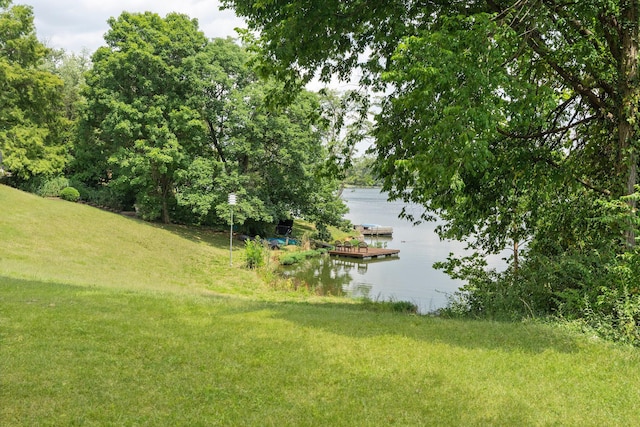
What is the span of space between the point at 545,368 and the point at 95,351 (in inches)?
219

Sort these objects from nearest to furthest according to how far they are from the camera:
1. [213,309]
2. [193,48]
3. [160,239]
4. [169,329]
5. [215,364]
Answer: [215,364]
[169,329]
[213,309]
[160,239]
[193,48]

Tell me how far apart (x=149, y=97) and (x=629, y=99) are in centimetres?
2744

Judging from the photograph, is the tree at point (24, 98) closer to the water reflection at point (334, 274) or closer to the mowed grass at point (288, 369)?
the water reflection at point (334, 274)

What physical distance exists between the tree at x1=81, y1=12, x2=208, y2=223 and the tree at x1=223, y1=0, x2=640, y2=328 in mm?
19896

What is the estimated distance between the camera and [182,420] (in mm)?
3959

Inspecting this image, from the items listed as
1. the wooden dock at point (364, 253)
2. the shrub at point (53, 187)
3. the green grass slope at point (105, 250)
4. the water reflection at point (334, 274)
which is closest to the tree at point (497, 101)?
the green grass slope at point (105, 250)

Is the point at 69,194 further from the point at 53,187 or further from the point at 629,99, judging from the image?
the point at 629,99

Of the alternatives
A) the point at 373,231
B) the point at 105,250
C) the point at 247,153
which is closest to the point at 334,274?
the point at 247,153

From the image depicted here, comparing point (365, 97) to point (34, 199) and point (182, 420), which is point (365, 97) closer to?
point (182, 420)

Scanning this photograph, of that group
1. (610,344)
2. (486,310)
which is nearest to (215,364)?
(610,344)

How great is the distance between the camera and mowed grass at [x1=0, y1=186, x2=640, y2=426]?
4.11m

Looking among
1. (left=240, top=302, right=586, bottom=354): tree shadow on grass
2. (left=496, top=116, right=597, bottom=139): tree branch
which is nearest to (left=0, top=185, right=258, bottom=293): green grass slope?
(left=240, top=302, right=586, bottom=354): tree shadow on grass

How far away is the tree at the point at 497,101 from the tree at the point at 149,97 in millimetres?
19896

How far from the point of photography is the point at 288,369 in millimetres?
5203
